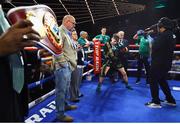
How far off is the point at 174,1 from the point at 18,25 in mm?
14213

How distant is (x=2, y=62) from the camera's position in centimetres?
62

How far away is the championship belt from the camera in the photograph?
0.61m

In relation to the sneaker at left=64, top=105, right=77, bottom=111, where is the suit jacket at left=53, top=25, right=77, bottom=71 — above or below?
above

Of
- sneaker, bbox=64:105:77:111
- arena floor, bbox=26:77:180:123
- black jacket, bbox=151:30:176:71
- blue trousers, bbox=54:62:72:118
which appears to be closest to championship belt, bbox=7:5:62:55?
blue trousers, bbox=54:62:72:118

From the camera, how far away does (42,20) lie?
70 cm

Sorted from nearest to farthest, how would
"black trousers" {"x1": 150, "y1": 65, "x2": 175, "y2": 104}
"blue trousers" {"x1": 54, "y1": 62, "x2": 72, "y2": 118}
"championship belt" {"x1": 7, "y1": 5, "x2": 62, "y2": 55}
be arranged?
"championship belt" {"x1": 7, "y1": 5, "x2": 62, "y2": 55}, "blue trousers" {"x1": 54, "y1": 62, "x2": 72, "y2": 118}, "black trousers" {"x1": 150, "y1": 65, "x2": 175, "y2": 104}

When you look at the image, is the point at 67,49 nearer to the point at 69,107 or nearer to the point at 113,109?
the point at 69,107

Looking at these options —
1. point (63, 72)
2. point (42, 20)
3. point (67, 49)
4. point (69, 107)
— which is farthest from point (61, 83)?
point (42, 20)

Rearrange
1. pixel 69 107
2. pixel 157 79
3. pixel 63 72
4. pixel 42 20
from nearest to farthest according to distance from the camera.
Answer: pixel 42 20 < pixel 63 72 < pixel 69 107 < pixel 157 79

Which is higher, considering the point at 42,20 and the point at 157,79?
the point at 42,20

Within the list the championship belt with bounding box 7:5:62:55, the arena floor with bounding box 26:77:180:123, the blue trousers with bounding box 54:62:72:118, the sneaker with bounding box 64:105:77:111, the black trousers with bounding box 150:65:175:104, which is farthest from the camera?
the black trousers with bounding box 150:65:175:104

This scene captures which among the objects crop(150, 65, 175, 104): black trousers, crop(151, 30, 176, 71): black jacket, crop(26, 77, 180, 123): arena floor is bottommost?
crop(26, 77, 180, 123): arena floor

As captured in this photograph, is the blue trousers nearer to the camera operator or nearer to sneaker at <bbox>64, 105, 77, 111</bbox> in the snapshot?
sneaker at <bbox>64, 105, 77, 111</bbox>

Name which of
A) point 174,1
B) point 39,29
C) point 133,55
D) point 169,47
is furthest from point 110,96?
point 174,1
